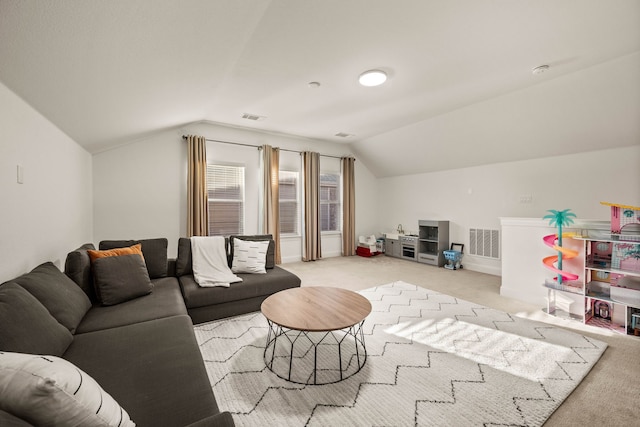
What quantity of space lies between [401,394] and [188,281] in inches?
90.2

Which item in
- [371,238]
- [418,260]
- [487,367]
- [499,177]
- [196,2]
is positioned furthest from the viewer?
[371,238]

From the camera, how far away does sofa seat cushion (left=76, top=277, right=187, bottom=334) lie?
1.88 meters

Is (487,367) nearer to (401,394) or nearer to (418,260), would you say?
(401,394)

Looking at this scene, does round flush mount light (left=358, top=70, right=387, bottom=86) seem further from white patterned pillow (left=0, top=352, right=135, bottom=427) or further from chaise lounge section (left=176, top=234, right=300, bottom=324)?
white patterned pillow (left=0, top=352, right=135, bottom=427)

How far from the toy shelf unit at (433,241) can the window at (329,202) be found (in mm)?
1970

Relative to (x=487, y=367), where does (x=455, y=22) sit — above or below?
above

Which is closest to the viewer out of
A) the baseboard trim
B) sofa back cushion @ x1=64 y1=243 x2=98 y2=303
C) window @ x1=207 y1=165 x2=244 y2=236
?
sofa back cushion @ x1=64 y1=243 x2=98 y2=303

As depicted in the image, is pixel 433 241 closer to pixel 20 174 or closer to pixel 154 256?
pixel 154 256

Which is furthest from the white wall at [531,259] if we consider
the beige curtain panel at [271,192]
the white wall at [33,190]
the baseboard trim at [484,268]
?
the white wall at [33,190]

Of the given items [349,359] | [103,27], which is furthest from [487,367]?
[103,27]

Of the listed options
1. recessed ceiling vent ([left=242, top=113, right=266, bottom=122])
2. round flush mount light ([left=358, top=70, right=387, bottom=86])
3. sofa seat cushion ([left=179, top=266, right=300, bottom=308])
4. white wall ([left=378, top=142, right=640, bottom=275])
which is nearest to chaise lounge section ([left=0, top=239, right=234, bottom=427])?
sofa seat cushion ([left=179, top=266, right=300, bottom=308])

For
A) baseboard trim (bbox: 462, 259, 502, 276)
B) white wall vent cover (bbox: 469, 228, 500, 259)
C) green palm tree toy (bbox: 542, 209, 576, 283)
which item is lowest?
baseboard trim (bbox: 462, 259, 502, 276)

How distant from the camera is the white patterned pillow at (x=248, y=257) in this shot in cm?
327

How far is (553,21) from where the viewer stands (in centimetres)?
215
